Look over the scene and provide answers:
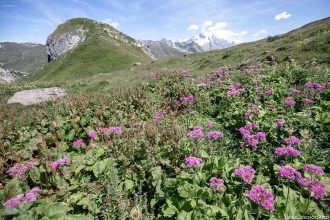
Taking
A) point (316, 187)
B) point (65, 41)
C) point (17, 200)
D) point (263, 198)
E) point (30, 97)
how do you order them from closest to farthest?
1. point (263, 198)
2. point (316, 187)
3. point (17, 200)
4. point (30, 97)
5. point (65, 41)

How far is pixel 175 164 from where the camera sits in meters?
6.16

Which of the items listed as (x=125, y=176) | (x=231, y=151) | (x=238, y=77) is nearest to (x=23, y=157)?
(x=125, y=176)

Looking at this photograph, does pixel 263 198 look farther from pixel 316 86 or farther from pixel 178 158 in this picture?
pixel 316 86

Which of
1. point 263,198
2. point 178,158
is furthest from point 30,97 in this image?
point 263,198

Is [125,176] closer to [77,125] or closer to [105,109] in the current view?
[77,125]

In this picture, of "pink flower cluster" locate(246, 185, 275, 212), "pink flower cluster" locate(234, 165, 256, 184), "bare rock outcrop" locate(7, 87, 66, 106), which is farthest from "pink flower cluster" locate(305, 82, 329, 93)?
"bare rock outcrop" locate(7, 87, 66, 106)

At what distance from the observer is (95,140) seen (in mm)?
7836

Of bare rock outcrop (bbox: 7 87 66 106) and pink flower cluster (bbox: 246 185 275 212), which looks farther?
bare rock outcrop (bbox: 7 87 66 106)

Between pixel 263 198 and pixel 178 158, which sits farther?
pixel 178 158

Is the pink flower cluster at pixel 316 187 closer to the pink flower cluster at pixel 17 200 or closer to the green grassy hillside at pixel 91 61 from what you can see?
the pink flower cluster at pixel 17 200

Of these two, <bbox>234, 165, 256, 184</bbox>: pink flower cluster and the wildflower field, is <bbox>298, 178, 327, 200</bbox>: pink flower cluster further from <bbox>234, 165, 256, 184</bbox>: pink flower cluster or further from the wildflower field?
<bbox>234, 165, 256, 184</bbox>: pink flower cluster

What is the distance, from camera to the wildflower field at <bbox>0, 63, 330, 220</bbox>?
14.5 ft

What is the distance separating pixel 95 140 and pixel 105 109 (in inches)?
107

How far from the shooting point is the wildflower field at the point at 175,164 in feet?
14.5
